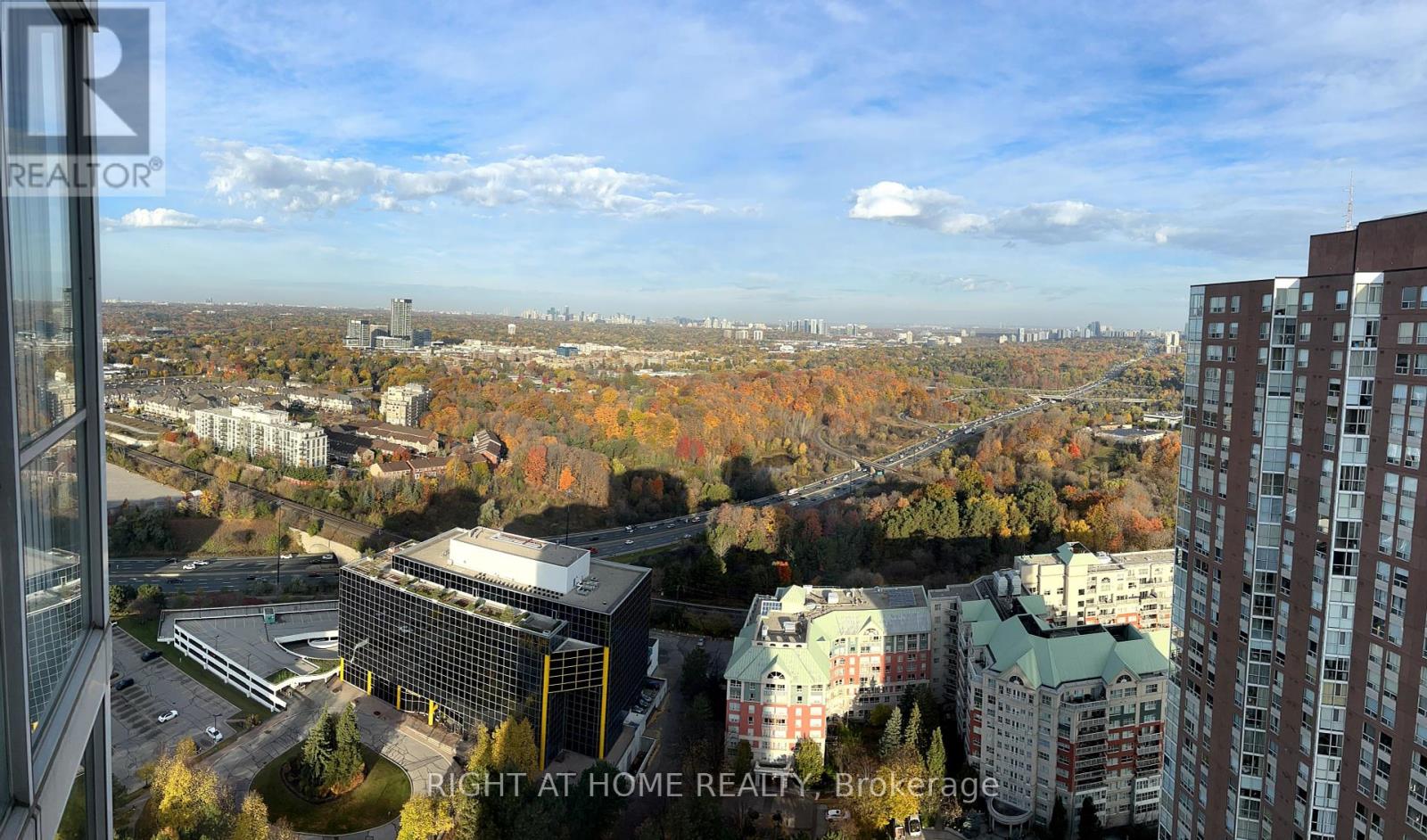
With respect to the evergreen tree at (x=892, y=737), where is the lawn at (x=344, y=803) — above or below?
below

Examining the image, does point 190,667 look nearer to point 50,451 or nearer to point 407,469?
point 407,469

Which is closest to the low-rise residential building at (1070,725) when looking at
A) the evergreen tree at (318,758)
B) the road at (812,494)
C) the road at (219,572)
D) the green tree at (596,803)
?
the green tree at (596,803)

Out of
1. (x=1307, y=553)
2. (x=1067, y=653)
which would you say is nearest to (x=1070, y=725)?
(x=1067, y=653)

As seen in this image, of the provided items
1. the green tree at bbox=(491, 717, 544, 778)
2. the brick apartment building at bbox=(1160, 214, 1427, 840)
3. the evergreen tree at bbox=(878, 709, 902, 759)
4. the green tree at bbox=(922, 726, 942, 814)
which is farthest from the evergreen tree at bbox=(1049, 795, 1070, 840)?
the green tree at bbox=(491, 717, 544, 778)

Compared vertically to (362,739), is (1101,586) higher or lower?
higher

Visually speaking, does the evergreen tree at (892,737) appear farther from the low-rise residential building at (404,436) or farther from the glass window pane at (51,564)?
the low-rise residential building at (404,436)

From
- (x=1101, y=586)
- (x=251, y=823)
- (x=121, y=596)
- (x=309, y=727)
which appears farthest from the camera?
(x=121, y=596)
